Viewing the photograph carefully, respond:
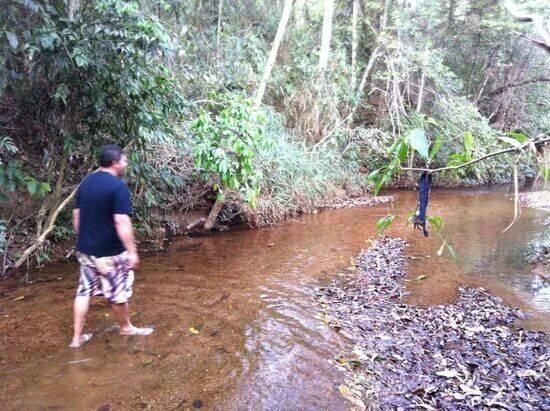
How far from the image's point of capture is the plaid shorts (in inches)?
142

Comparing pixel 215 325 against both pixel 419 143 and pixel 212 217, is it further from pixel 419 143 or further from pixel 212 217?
pixel 212 217

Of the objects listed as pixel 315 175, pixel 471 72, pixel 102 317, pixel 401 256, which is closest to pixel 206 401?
pixel 102 317

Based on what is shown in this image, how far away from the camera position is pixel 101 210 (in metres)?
3.53

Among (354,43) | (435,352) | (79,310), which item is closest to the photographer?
(79,310)

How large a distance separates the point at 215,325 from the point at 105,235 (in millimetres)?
1577

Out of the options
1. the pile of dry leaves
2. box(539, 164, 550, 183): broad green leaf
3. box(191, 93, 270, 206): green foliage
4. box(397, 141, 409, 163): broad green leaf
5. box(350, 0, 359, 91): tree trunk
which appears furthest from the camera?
box(350, 0, 359, 91): tree trunk

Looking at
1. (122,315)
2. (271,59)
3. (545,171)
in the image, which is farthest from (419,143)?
(271,59)

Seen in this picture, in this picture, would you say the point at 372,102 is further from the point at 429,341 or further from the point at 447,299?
the point at 429,341

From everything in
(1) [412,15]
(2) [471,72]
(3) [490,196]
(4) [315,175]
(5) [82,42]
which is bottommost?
(3) [490,196]

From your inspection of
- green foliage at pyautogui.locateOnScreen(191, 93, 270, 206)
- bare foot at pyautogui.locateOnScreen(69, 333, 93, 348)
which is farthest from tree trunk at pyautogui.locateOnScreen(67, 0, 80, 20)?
bare foot at pyautogui.locateOnScreen(69, 333, 93, 348)

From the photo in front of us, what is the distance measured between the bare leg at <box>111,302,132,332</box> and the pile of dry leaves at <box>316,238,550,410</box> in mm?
2088

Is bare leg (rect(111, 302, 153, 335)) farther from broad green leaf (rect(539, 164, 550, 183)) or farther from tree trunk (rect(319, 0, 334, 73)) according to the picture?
tree trunk (rect(319, 0, 334, 73))

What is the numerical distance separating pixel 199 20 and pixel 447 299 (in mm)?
10045

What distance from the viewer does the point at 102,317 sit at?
4.37 meters
